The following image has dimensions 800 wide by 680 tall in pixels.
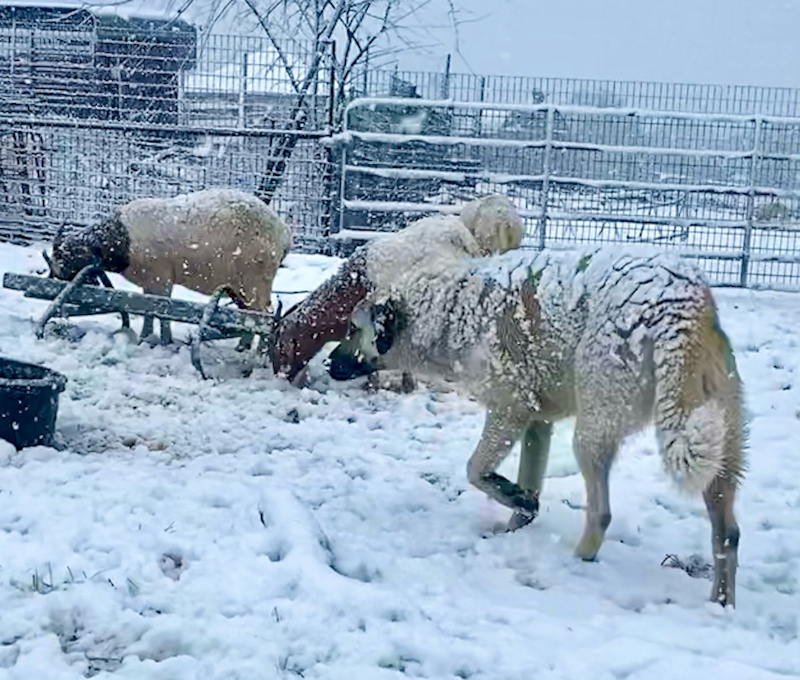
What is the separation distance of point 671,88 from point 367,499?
9.87 metres

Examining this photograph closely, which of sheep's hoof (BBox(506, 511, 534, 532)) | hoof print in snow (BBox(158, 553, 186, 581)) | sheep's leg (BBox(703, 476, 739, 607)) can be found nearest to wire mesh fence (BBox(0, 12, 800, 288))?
sheep's hoof (BBox(506, 511, 534, 532))

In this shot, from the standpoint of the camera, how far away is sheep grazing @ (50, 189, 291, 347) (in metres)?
8.23

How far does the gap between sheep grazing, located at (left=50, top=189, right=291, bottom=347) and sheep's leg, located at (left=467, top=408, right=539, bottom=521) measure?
3.92m

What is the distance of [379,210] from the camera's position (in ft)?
40.2

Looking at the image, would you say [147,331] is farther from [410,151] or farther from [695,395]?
[410,151]

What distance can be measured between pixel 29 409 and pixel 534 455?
2.70 meters

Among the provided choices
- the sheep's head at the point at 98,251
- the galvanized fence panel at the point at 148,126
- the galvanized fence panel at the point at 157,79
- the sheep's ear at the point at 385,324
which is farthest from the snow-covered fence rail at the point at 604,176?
the sheep's ear at the point at 385,324

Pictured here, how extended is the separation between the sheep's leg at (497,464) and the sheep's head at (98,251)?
471 centimetres

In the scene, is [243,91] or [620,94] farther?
[620,94]

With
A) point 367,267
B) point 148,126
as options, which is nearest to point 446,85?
point 148,126

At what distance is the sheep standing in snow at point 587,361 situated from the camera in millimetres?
3973

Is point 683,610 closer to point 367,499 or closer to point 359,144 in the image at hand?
point 367,499

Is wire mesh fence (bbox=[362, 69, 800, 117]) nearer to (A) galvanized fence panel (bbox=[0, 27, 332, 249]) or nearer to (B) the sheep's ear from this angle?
(A) galvanized fence panel (bbox=[0, 27, 332, 249])

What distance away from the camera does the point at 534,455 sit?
16.7 ft
